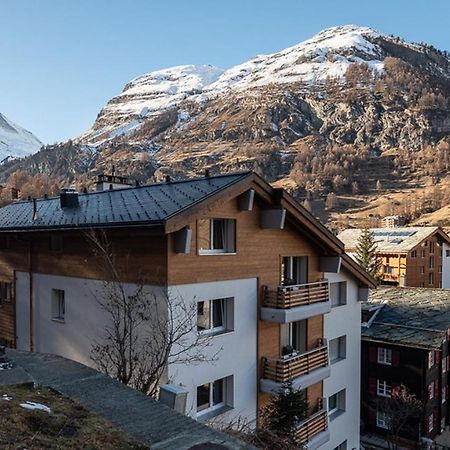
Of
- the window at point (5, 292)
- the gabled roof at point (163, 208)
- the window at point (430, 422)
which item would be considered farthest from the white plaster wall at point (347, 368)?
the window at point (5, 292)

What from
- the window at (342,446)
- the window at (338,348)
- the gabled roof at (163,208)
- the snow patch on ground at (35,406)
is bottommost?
the window at (342,446)

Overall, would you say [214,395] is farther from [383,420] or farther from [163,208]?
[383,420]

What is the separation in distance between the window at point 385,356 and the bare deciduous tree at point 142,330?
16609 millimetres

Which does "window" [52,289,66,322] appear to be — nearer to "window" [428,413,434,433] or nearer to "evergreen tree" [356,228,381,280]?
"window" [428,413,434,433]

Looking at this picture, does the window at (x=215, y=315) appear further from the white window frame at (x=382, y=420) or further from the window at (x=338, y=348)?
the white window frame at (x=382, y=420)

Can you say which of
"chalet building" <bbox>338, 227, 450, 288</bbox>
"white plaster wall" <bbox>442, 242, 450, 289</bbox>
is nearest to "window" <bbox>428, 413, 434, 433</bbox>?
"chalet building" <bbox>338, 227, 450, 288</bbox>

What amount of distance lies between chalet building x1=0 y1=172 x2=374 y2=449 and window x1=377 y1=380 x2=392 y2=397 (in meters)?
10.3

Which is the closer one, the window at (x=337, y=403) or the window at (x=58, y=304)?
the window at (x=58, y=304)

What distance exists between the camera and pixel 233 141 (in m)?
194

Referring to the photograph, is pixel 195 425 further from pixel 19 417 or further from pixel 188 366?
pixel 188 366

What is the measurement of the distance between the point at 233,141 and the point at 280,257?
599 ft

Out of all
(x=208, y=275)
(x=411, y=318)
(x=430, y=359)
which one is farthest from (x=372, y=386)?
(x=208, y=275)

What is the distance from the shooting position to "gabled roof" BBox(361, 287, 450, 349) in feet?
79.5

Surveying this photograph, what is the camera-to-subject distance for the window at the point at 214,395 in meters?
12.3
